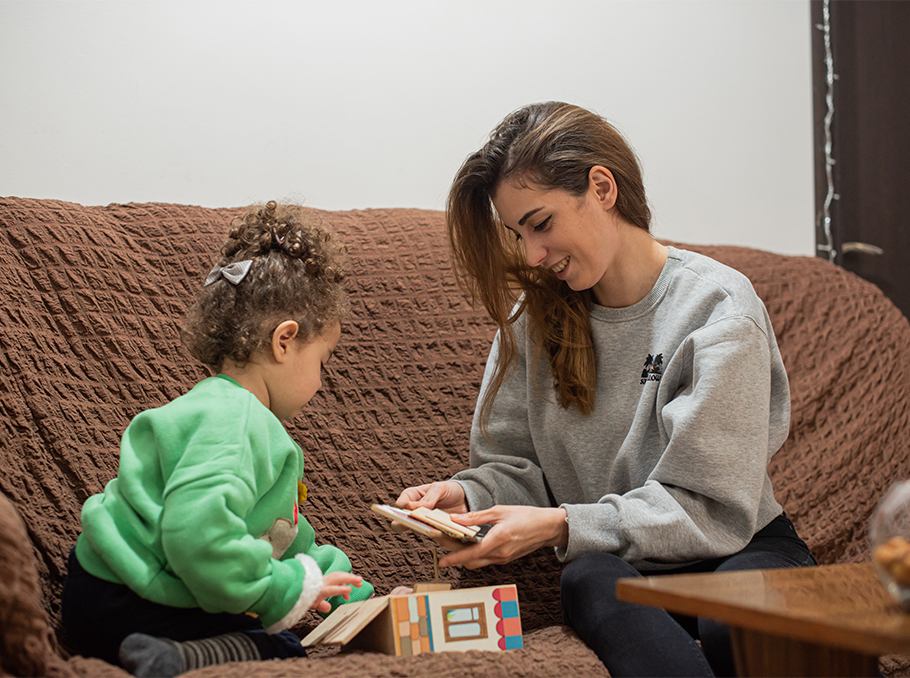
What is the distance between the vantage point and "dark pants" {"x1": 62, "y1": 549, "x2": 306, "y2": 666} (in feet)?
2.99

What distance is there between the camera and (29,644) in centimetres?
78

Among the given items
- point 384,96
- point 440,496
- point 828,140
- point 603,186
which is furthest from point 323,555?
point 828,140

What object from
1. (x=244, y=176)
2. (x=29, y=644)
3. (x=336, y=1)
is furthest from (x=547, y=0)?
(x=29, y=644)

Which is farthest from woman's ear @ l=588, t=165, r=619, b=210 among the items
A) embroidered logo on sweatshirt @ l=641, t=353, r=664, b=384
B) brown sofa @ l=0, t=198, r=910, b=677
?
brown sofa @ l=0, t=198, r=910, b=677

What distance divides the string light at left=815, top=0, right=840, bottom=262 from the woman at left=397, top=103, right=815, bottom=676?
1248 millimetres

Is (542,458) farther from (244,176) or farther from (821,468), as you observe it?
(244,176)

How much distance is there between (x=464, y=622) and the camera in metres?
0.98

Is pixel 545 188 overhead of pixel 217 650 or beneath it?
overhead

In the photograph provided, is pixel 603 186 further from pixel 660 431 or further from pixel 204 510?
pixel 204 510

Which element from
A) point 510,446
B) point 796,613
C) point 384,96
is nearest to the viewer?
point 796,613

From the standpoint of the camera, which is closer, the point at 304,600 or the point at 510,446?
the point at 304,600

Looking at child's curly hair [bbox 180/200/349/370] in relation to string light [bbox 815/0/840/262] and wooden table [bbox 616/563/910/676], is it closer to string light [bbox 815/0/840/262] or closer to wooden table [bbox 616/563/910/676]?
wooden table [bbox 616/563/910/676]

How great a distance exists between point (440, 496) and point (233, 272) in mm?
434

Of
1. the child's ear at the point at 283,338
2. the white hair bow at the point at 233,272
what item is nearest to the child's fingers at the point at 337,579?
the child's ear at the point at 283,338
